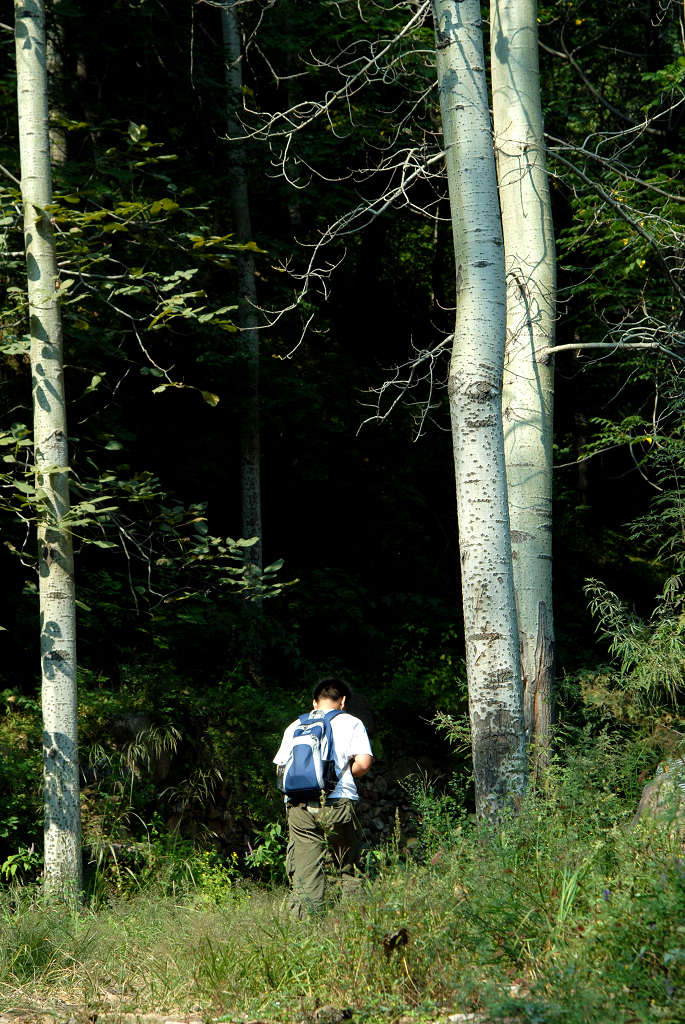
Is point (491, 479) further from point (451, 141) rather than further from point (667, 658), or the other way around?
point (667, 658)

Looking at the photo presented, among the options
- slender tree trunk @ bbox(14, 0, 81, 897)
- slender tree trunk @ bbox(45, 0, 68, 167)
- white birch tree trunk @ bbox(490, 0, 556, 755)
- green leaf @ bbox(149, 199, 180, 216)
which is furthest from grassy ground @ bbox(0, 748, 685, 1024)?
slender tree trunk @ bbox(45, 0, 68, 167)

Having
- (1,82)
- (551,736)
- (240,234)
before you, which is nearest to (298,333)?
(240,234)

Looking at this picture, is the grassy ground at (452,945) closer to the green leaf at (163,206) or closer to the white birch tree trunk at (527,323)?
the white birch tree trunk at (527,323)

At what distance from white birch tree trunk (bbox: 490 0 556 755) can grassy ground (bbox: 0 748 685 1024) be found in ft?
6.29

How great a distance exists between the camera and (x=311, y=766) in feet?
18.1

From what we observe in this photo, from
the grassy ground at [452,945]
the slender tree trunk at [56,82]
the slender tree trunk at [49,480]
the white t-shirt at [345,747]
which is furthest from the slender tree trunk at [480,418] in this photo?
the slender tree trunk at [56,82]

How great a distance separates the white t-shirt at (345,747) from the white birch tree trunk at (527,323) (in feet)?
5.19

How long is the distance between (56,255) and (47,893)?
14.0 feet

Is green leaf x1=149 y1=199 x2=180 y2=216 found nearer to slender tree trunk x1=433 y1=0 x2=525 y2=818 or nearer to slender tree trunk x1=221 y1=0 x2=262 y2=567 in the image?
slender tree trunk x1=433 y1=0 x2=525 y2=818

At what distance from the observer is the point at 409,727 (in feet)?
42.0

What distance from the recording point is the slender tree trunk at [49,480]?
6.56 metres

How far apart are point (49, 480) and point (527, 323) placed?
11.6 ft

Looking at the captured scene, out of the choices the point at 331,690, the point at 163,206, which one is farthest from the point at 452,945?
the point at 163,206

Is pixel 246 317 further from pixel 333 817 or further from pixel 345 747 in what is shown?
Answer: pixel 333 817
